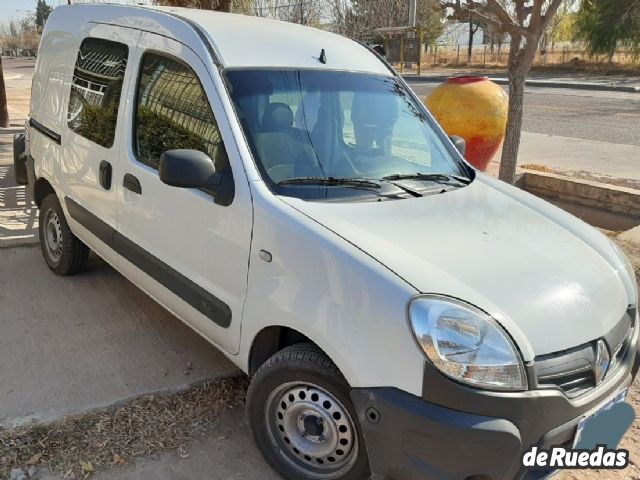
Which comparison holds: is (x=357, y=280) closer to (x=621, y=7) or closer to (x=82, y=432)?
(x=82, y=432)

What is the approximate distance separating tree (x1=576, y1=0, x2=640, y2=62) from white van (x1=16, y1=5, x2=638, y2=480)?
3280 centimetres

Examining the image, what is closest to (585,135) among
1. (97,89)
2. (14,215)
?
(14,215)

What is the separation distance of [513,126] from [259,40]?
4445mm

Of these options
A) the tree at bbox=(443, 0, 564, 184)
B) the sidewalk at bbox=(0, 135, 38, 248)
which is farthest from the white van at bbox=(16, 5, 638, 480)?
the tree at bbox=(443, 0, 564, 184)

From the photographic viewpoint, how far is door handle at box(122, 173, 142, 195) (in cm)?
327

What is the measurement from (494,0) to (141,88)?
4.27m

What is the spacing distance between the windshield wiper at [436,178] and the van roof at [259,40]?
76 cm

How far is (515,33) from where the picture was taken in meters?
6.29

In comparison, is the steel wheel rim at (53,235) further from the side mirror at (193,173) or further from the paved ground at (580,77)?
the paved ground at (580,77)

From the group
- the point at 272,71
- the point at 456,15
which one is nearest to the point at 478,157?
the point at 456,15

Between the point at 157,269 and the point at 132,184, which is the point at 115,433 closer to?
the point at 157,269

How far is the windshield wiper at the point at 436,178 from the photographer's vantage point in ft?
9.76

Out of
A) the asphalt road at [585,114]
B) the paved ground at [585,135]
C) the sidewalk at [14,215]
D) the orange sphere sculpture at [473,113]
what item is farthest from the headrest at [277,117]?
the asphalt road at [585,114]

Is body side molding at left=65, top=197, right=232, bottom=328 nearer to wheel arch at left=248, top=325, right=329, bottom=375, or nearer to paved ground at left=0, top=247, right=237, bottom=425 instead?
wheel arch at left=248, top=325, right=329, bottom=375
